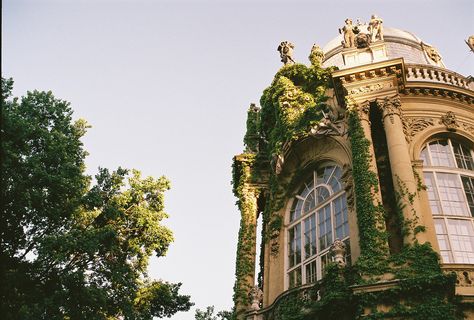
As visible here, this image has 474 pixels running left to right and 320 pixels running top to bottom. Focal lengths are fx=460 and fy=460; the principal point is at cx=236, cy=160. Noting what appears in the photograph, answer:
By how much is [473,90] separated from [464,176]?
5.09 meters

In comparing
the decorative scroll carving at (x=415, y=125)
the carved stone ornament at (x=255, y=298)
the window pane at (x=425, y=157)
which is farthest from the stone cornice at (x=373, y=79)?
the carved stone ornament at (x=255, y=298)

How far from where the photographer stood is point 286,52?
2448 cm

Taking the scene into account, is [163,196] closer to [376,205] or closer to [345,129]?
[345,129]

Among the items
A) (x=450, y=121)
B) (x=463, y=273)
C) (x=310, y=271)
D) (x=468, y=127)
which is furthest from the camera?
(x=468, y=127)

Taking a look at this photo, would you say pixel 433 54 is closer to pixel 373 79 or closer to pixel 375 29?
pixel 375 29

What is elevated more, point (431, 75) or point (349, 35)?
point (349, 35)

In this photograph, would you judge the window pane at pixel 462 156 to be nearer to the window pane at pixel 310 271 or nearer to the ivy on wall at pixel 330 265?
the ivy on wall at pixel 330 265

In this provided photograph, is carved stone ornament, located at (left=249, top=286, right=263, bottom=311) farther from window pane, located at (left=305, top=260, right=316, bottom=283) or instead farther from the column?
the column

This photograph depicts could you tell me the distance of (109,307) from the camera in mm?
17844

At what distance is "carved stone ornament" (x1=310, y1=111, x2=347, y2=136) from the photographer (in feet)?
61.3

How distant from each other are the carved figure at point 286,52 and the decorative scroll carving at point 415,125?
7.99 m

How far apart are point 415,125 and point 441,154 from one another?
1487mm

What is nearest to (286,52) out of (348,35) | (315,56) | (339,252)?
(315,56)

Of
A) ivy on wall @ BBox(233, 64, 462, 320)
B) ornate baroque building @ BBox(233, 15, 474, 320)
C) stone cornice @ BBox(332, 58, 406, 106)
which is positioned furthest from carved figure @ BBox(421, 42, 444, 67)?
stone cornice @ BBox(332, 58, 406, 106)
